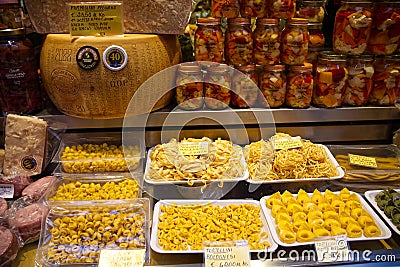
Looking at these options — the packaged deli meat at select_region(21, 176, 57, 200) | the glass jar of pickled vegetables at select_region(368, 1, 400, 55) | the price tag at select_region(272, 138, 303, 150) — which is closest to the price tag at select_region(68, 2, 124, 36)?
the packaged deli meat at select_region(21, 176, 57, 200)

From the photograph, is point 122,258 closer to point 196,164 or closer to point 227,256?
point 227,256

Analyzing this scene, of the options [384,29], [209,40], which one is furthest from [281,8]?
[384,29]

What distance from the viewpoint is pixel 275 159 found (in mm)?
1603

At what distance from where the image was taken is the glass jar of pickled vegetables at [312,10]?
1752 mm

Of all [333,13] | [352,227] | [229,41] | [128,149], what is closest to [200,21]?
[229,41]

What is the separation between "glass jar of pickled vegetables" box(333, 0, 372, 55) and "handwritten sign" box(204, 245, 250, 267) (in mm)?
1020

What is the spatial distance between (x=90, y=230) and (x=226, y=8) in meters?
1.02

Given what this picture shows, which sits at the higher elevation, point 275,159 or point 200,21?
point 200,21

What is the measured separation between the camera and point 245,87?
1.66m

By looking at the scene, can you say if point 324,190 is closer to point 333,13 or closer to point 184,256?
point 184,256

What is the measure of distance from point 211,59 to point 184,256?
32.1 inches

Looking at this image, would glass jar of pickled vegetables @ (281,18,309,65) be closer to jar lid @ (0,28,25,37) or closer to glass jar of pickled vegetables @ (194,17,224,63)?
glass jar of pickled vegetables @ (194,17,224,63)

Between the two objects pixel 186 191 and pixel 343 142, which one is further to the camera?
pixel 343 142

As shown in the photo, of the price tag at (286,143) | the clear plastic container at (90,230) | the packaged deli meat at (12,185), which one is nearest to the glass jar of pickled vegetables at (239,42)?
the price tag at (286,143)
